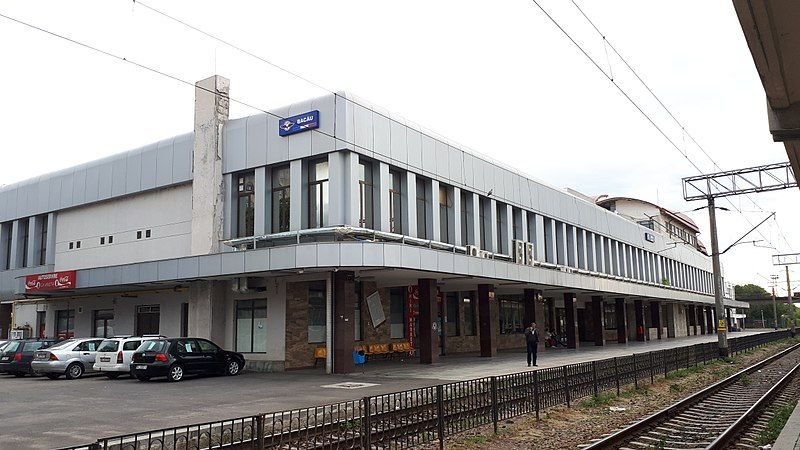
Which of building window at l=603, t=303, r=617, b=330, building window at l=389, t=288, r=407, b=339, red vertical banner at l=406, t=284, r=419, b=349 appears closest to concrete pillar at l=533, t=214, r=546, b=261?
red vertical banner at l=406, t=284, r=419, b=349

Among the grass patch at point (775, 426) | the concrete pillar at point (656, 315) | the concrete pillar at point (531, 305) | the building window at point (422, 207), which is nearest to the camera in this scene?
the grass patch at point (775, 426)

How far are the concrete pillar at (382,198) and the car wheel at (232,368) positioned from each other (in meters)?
7.33

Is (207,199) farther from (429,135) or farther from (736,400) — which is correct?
(736,400)

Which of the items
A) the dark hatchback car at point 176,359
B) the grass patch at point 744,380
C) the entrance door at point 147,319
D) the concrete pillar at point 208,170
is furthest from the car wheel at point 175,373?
the grass patch at point 744,380

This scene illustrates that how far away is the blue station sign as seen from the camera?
81.6ft

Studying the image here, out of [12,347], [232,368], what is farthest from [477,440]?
[12,347]

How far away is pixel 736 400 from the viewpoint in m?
17.2

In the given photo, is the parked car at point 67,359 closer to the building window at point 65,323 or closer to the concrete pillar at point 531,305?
the building window at point 65,323

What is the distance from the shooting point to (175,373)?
22.0 m

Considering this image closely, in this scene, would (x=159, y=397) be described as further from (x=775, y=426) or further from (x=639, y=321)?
(x=639, y=321)

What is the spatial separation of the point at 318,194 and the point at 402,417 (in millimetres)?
15374

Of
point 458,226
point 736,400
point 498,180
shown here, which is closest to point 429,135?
point 458,226

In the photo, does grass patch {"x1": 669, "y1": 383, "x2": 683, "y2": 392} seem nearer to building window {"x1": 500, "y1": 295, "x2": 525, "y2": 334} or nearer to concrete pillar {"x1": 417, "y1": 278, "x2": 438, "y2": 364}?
concrete pillar {"x1": 417, "y1": 278, "x2": 438, "y2": 364}

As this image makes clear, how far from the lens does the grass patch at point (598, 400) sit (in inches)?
610
